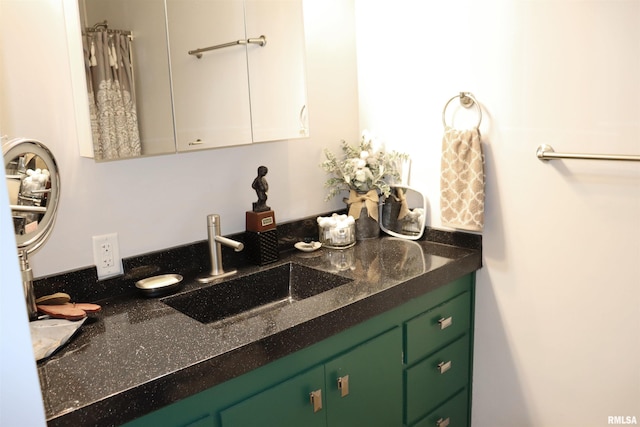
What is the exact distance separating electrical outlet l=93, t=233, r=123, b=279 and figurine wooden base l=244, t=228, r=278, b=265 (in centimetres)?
44

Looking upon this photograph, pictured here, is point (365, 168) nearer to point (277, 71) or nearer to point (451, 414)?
point (277, 71)

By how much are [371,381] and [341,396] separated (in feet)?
0.44

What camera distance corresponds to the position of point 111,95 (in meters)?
1.49

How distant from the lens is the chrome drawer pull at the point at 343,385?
1538 millimetres

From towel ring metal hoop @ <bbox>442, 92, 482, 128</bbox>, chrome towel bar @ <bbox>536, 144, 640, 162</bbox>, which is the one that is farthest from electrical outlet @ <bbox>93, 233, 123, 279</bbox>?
chrome towel bar @ <bbox>536, 144, 640, 162</bbox>

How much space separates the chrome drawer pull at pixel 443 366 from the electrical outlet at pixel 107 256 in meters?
1.10

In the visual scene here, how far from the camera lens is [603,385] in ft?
5.86

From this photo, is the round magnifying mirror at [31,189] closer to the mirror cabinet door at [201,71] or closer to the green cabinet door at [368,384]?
the mirror cabinet door at [201,71]

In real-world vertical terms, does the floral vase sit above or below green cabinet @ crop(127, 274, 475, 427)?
above

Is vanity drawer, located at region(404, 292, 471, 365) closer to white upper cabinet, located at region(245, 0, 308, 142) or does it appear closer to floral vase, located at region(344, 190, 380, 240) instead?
floral vase, located at region(344, 190, 380, 240)

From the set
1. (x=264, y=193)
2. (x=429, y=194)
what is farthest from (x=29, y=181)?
(x=429, y=194)

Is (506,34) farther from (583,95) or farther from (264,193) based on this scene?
(264,193)

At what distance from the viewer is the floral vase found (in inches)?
85.0

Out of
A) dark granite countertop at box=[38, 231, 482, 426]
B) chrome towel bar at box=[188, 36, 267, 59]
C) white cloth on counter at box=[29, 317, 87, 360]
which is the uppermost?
chrome towel bar at box=[188, 36, 267, 59]
